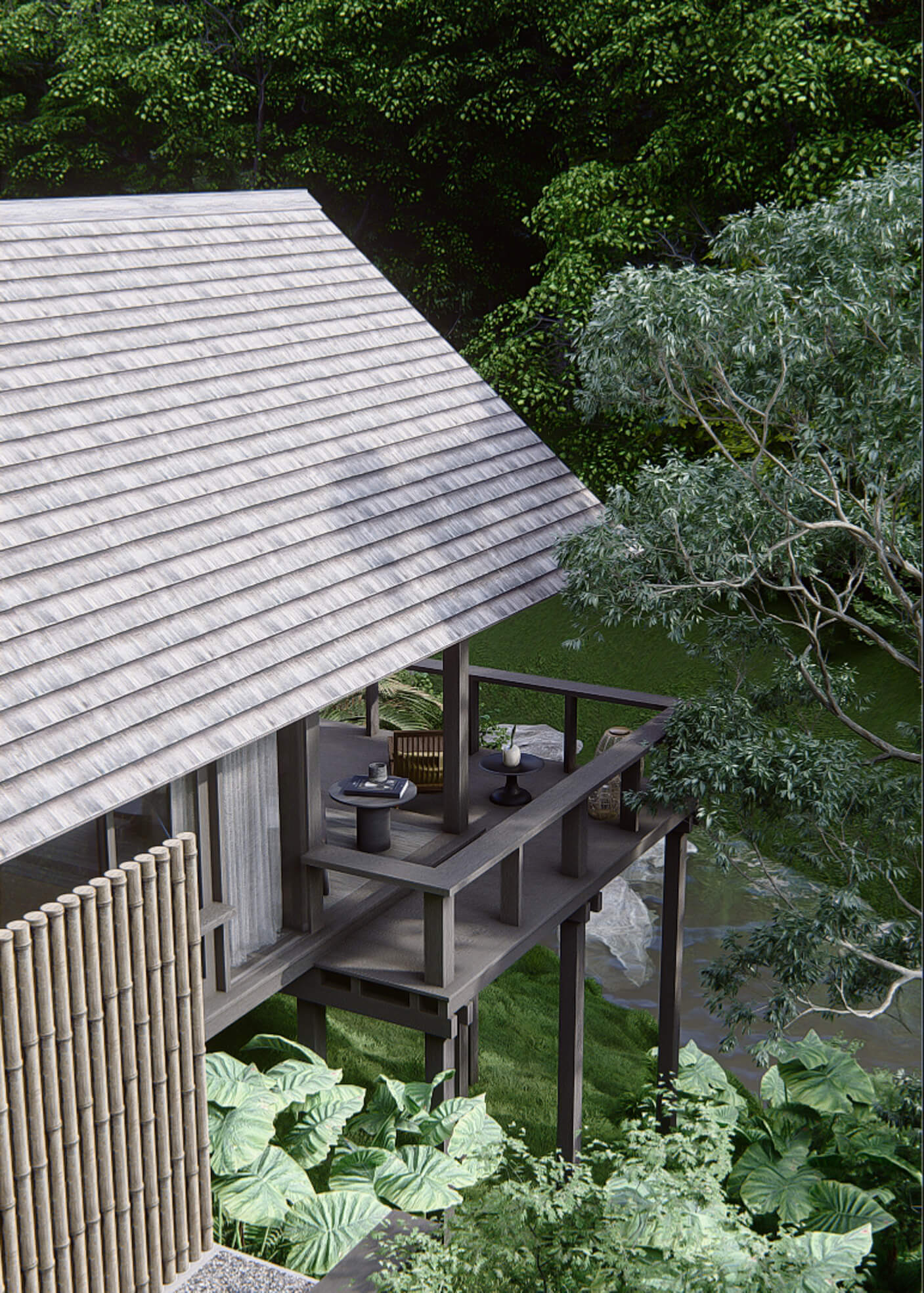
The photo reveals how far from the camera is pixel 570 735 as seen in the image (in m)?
11.2

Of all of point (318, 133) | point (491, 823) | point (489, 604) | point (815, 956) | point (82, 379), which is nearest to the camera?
point (82, 379)

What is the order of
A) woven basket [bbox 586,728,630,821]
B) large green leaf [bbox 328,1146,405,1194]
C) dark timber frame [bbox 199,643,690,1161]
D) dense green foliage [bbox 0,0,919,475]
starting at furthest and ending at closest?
dense green foliage [bbox 0,0,919,475], woven basket [bbox 586,728,630,821], dark timber frame [bbox 199,643,690,1161], large green leaf [bbox 328,1146,405,1194]

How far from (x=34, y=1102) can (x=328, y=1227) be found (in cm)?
224

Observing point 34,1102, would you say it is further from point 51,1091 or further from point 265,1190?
point 265,1190

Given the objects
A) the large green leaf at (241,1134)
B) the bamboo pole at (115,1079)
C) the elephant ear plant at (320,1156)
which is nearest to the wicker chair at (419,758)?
the elephant ear plant at (320,1156)

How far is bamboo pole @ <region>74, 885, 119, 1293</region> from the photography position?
5.70 metres

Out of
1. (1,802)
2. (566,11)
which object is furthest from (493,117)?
(1,802)

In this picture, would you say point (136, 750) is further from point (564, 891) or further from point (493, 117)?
point (493, 117)

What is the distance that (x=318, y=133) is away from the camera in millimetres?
26125

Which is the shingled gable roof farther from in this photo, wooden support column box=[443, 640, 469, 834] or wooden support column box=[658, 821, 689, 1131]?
wooden support column box=[658, 821, 689, 1131]

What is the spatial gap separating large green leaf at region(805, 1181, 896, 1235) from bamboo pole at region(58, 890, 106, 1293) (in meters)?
4.34

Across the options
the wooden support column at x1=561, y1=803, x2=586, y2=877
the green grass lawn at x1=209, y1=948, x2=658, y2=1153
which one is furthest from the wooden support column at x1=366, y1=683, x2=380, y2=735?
the green grass lawn at x1=209, y1=948, x2=658, y2=1153

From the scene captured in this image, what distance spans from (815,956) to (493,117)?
19071 millimetres

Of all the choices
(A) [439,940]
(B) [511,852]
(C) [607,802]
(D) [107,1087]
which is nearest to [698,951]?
(C) [607,802]
